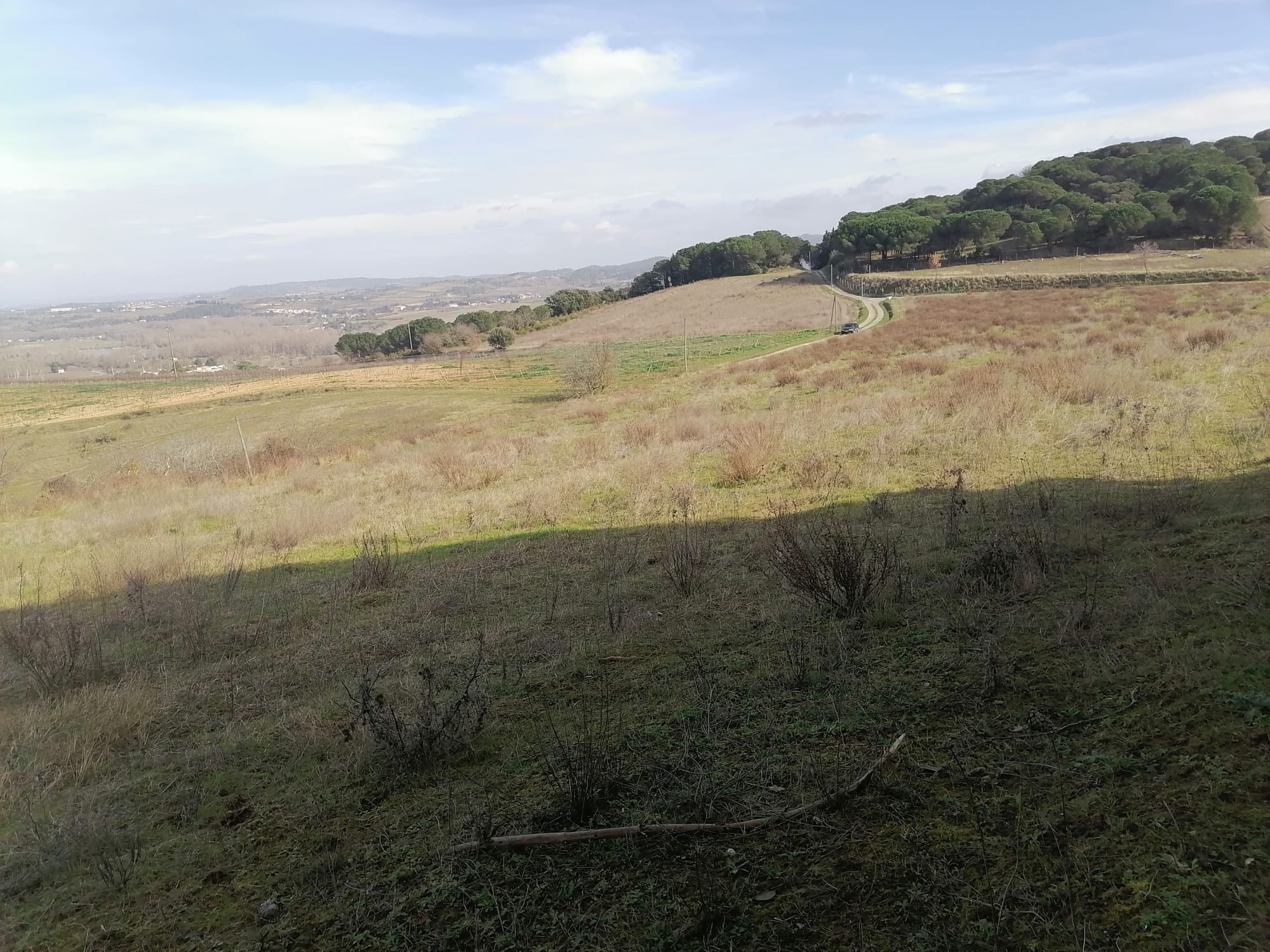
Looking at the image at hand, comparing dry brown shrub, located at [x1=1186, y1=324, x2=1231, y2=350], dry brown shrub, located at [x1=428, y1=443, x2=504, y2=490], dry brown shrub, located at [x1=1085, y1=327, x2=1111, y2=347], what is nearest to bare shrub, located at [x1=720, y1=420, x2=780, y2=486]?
dry brown shrub, located at [x1=428, y1=443, x2=504, y2=490]

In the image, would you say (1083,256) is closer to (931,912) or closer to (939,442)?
(939,442)

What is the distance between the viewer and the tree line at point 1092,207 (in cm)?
6881

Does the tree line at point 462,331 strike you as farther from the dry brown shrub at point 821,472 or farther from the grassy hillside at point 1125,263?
the dry brown shrub at point 821,472

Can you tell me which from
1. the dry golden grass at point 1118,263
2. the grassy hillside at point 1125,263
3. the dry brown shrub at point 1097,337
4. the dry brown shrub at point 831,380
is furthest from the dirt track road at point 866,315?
the dry brown shrub at point 1097,337

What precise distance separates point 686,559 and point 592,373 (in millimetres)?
30796

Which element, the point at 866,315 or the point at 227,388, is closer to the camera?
the point at 866,315

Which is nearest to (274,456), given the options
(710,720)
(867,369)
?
(867,369)

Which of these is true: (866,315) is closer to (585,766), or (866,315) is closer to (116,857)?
(585,766)

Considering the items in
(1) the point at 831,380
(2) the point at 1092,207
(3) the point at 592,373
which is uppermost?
(2) the point at 1092,207

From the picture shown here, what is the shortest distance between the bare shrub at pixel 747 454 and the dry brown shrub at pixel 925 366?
8.78m

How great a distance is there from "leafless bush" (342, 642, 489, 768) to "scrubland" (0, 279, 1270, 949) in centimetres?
3

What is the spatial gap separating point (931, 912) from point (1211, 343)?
2114cm

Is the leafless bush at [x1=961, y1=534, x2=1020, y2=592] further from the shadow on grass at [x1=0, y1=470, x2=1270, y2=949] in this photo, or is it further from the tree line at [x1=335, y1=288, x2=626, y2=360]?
the tree line at [x1=335, y1=288, x2=626, y2=360]

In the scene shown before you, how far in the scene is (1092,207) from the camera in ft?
247
